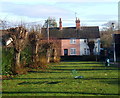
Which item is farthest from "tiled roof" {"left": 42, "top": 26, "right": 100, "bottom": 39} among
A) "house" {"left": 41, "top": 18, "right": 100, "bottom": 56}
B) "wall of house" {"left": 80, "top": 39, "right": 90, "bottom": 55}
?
"wall of house" {"left": 80, "top": 39, "right": 90, "bottom": 55}

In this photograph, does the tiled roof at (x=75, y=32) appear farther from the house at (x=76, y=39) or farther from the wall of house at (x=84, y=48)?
the wall of house at (x=84, y=48)

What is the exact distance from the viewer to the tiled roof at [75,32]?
53.9 meters

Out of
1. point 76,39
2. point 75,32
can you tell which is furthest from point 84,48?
point 75,32

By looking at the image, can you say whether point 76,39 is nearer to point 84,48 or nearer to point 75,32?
point 75,32

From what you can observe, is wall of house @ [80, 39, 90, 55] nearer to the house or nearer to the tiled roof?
the house

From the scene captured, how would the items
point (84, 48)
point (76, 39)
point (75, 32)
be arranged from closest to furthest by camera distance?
1. point (76, 39)
2. point (84, 48)
3. point (75, 32)

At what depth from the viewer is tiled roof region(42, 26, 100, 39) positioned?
53875 mm

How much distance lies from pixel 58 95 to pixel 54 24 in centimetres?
6613

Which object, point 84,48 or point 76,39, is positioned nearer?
point 76,39

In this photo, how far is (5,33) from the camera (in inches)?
692

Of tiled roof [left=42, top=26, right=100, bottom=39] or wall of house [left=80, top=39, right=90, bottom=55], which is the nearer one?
tiled roof [left=42, top=26, right=100, bottom=39]

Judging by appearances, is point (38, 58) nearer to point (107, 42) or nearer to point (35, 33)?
point (35, 33)

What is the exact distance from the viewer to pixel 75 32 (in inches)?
2151

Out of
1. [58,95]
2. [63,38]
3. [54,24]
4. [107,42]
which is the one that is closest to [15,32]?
[58,95]
